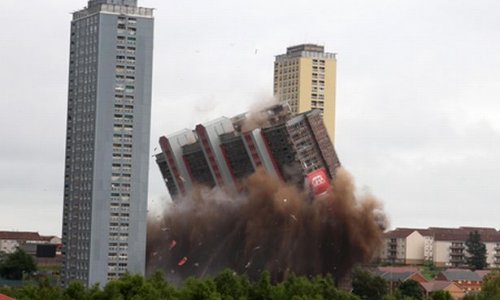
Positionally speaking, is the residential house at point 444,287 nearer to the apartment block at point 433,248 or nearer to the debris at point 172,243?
the debris at point 172,243

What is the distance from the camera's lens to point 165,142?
Answer: 85.1m

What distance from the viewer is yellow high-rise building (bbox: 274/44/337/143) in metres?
110

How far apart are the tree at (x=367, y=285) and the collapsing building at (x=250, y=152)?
22.7 feet

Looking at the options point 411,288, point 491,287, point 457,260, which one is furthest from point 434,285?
point 457,260

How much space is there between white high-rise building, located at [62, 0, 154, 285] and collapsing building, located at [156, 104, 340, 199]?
19.7 ft

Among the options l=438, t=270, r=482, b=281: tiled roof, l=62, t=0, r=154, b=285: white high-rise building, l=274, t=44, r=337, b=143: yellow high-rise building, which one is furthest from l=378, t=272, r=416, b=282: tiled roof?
l=62, t=0, r=154, b=285: white high-rise building

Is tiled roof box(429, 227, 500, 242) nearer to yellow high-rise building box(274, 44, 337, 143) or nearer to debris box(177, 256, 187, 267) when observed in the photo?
yellow high-rise building box(274, 44, 337, 143)

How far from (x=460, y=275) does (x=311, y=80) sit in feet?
68.8

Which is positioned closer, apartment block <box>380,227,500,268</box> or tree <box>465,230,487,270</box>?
tree <box>465,230,487,270</box>

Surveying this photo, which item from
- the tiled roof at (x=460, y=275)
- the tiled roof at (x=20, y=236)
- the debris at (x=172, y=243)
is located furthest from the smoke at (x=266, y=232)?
the tiled roof at (x=20, y=236)

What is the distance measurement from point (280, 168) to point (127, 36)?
1112cm

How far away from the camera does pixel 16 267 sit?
303ft

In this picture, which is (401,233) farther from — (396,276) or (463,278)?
(396,276)

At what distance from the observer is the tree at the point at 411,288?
81938mm
